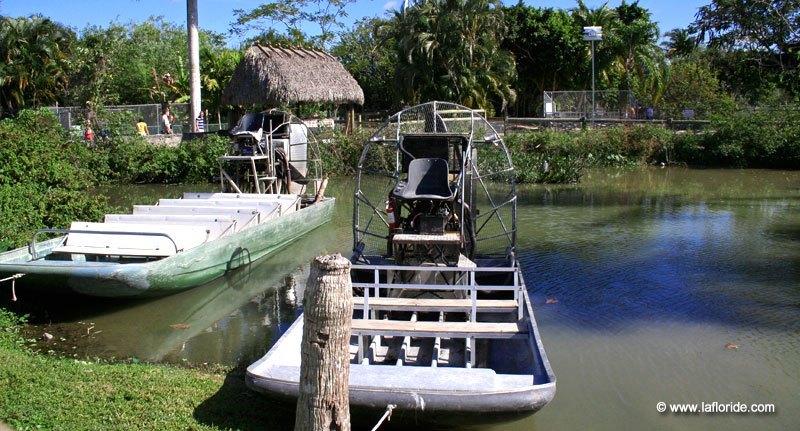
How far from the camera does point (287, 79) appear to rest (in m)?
20.6

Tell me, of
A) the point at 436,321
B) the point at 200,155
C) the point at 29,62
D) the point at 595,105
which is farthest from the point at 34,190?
the point at 595,105

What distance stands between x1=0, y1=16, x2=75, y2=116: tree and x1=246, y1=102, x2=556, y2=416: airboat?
27.7 meters

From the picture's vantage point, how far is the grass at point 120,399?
5.44m

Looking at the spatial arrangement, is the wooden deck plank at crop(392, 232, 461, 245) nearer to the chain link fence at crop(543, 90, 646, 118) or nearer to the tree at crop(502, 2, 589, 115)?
the chain link fence at crop(543, 90, 646, 118)

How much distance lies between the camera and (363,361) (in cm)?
669

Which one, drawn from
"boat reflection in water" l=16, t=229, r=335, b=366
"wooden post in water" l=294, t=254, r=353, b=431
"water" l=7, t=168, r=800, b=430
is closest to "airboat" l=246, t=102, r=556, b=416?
"water" l=7, t=168, r=800, b=430

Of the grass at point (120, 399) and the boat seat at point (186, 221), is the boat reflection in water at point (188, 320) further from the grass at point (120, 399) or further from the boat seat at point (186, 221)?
the grass at point (120, 399)

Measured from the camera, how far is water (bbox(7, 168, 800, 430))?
7086 millimetres

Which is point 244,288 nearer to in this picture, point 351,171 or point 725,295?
point 725,295

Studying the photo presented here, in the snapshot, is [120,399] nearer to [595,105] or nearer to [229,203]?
[229,203]

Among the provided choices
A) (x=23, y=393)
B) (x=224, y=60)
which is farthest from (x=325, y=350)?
(x=224, y=60)

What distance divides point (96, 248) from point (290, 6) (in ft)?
107

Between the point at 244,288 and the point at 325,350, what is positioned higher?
the point at 325,350

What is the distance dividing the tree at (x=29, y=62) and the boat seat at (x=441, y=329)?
98.0 feet
